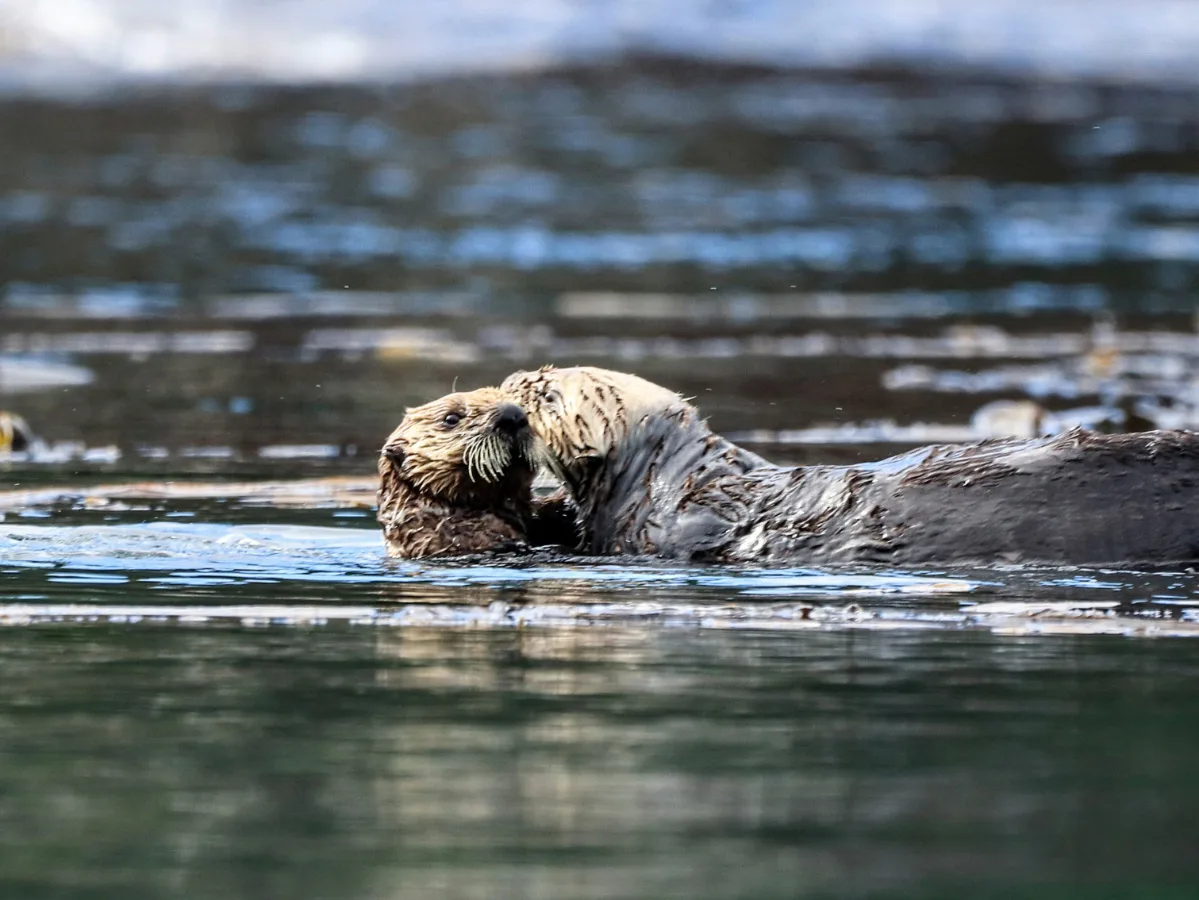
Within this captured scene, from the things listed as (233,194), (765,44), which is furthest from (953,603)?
(765,44)

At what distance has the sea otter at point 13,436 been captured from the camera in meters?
9.94

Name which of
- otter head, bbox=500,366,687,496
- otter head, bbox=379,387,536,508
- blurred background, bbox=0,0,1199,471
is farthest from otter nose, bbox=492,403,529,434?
blurred background, bbox=0,0,1199,471

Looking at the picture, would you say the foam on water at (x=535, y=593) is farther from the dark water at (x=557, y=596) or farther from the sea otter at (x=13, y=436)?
the sea otter at (x=13, y=436)

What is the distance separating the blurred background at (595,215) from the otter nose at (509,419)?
284 centimetres

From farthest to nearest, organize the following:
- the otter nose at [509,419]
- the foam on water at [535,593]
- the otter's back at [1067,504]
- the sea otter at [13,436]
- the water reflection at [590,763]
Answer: the sea otter at [13,436] < the otter nose at [509,419] < the otter's back at [1067,504] < the foam on water at [535,593] < the water reflection at [590,763]

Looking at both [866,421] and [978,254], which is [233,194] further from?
[866,421]

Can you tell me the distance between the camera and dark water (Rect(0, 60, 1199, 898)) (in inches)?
145

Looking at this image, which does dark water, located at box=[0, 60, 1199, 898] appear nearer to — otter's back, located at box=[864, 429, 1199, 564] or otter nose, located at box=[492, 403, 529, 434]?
otter's back, located at box=[864, 429, 1199, 564]

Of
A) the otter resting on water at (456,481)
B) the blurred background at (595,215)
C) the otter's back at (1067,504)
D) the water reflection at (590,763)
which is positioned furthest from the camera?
the blurred background at (595,215)

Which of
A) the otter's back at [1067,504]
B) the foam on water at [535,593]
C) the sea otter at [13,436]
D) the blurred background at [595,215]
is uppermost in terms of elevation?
the blurred background at [595,215]

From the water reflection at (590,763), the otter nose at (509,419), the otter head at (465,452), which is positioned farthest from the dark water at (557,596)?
the otter nose at (509,419)

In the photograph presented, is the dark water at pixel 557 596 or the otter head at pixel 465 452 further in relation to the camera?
the otter head at pixel 465 452

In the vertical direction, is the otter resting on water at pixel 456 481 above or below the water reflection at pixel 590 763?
above

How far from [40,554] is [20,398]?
17.6 feet
